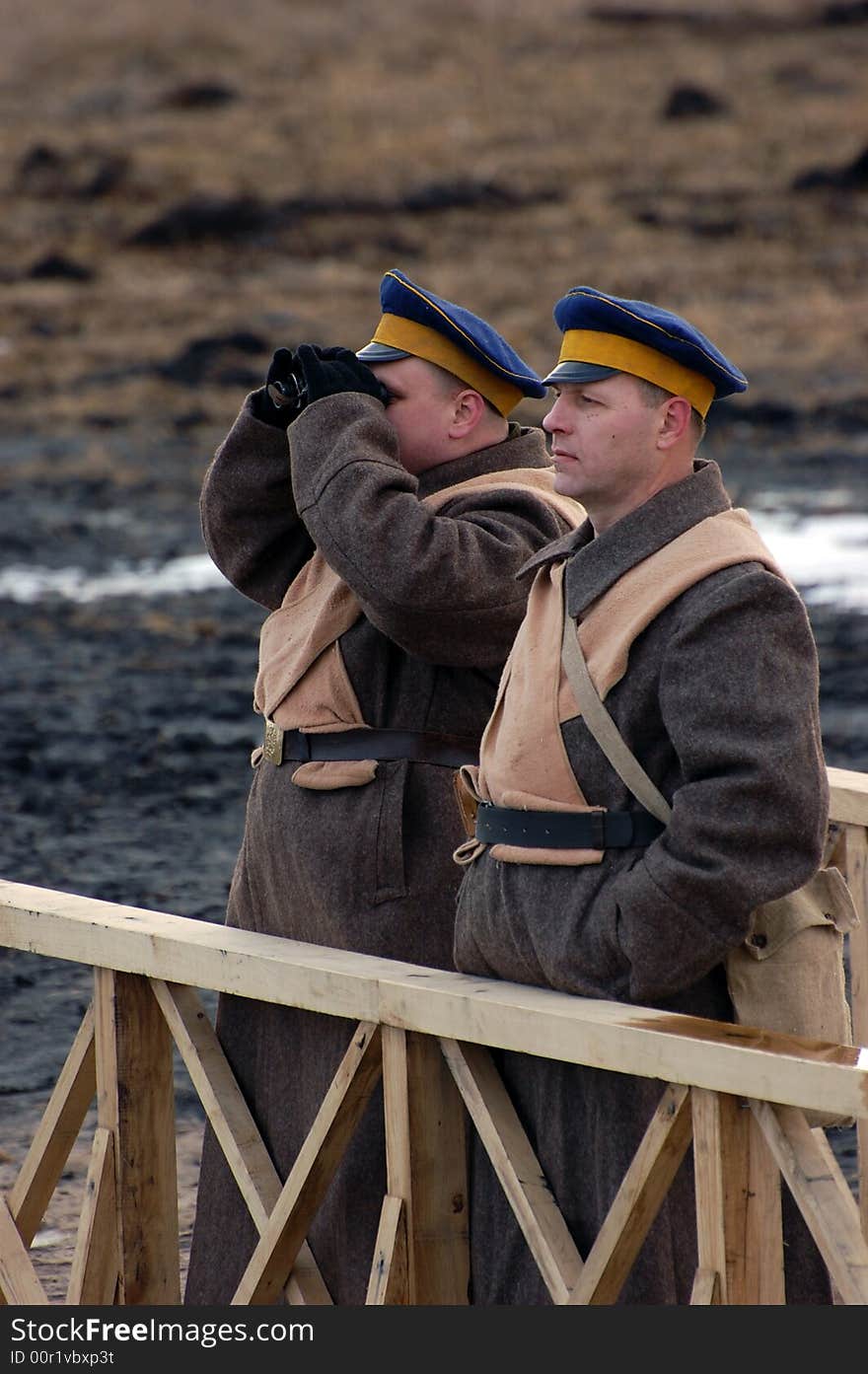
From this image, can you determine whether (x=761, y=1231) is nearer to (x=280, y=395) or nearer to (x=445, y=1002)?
(x=445, y=1002)

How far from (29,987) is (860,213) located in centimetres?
1939

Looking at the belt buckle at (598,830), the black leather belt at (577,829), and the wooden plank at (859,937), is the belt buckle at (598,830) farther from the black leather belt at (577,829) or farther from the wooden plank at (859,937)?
the wooden plank at (859,937)

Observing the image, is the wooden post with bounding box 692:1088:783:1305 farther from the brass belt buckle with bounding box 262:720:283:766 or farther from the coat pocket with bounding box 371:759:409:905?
the brass belt buckle with bounding box 262:720:283:766

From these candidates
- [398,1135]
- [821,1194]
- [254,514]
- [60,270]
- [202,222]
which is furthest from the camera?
[202,222]

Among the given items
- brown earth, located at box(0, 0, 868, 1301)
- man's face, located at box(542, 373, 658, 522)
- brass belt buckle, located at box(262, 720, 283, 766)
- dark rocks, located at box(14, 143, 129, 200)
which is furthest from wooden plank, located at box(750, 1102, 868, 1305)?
dark rocks, located at box(14, 143, 129, 200)

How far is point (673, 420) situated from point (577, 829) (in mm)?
516

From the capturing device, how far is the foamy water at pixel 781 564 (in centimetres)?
1191

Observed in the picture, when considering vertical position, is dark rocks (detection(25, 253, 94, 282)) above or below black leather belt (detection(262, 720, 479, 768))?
above

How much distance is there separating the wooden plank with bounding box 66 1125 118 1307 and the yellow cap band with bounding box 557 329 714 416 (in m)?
1.28

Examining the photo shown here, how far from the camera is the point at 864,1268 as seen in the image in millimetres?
2322

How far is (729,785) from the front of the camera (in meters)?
2.54

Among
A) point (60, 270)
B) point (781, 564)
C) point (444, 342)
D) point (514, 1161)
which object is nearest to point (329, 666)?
point (444, 342)

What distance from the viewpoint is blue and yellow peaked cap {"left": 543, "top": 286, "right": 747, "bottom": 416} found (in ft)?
9.02

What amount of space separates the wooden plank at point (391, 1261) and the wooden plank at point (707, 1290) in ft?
1.48
